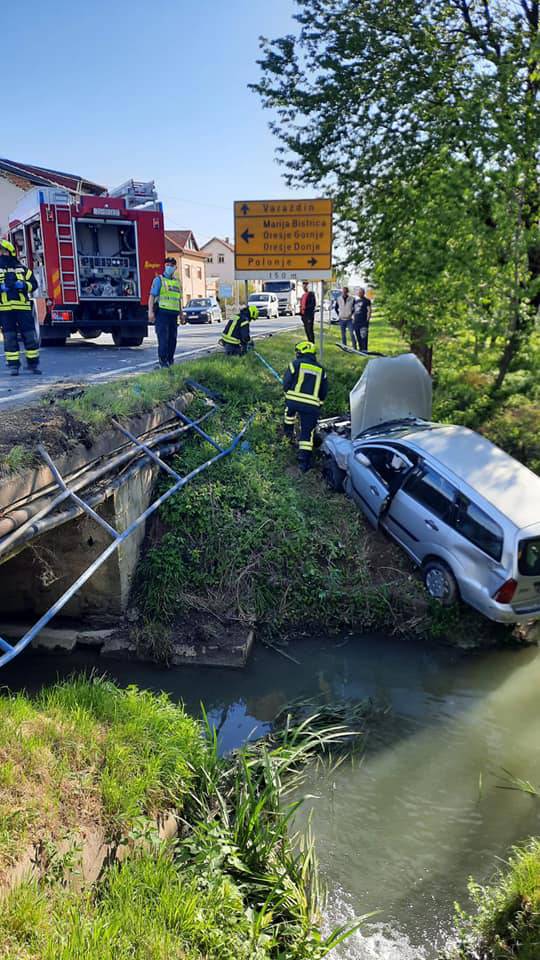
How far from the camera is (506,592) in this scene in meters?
6.46

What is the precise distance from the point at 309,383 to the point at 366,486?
177cm

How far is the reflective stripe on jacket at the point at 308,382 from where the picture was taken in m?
9.35

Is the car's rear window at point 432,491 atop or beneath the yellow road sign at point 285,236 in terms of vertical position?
beneath

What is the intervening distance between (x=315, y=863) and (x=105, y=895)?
5.18ft

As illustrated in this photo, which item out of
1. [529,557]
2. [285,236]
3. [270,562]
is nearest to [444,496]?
[529,557]

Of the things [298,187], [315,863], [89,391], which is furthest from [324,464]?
[298,187]

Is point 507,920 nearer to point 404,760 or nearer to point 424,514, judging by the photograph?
point 404,760

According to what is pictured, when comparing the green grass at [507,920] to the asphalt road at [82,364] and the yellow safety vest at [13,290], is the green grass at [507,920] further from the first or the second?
the yellow safety vest at [13,290]

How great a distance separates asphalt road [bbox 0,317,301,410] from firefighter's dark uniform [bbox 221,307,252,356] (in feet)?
3.40

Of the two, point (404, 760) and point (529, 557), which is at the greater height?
point (529, 557)

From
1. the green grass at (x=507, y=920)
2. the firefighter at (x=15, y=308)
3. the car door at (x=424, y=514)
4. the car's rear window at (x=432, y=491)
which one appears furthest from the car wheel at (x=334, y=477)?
the green grass at (x=507, y=920)

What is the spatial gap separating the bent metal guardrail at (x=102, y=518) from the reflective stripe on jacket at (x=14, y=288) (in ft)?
10.9

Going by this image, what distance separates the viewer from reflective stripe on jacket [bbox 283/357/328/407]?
935 cm

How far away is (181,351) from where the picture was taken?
15.7 meters
